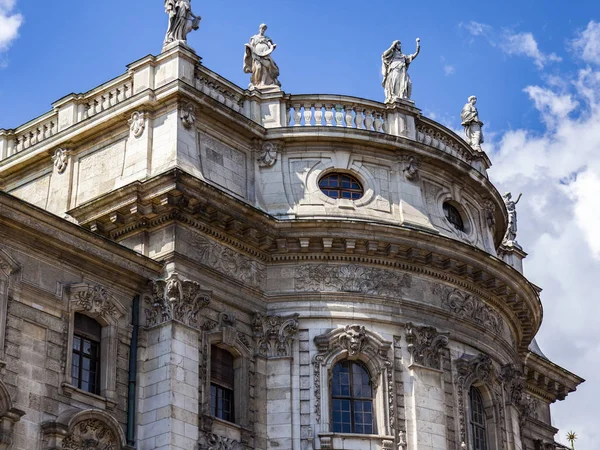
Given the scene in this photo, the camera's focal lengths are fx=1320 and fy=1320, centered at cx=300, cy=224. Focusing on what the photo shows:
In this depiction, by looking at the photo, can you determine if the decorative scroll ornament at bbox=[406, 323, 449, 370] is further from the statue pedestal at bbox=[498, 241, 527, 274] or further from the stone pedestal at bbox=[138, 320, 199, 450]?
the statue pedestal at bbox=[498, 241, 527, 274]

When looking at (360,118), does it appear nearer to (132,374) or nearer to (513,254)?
(513,254)

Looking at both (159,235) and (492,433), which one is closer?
(159,235)

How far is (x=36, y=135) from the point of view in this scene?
125ft

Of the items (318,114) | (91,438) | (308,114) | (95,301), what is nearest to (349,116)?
(318,114)

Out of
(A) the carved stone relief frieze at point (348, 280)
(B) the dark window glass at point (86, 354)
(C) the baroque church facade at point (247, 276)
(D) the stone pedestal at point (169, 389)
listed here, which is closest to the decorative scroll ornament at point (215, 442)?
(C) the baroque church facade at point (247, 276)

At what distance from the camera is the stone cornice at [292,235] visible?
108 ft

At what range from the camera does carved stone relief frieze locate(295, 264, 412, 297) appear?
3484 cm

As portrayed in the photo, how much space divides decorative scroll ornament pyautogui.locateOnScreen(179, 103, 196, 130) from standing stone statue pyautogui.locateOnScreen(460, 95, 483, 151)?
1101 centimetres

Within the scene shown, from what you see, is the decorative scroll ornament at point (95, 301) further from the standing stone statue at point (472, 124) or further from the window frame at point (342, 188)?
the standing stone statue at point (472, 124)

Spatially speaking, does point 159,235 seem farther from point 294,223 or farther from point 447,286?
point 447,286

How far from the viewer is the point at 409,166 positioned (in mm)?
37688

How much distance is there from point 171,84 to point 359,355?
8.63m

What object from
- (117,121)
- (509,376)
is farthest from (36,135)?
(509,376)

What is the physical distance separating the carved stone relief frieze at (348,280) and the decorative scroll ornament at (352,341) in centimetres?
125
